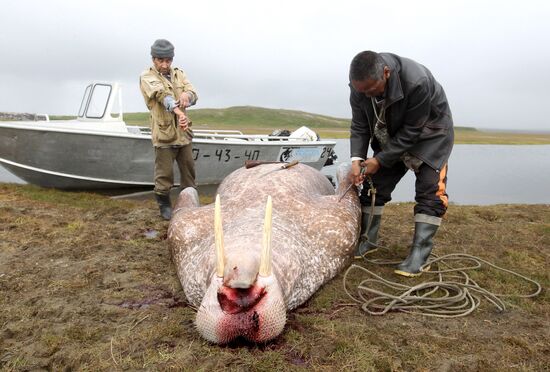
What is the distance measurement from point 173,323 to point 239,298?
935 mm

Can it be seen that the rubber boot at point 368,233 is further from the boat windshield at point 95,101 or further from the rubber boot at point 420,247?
the boat windshield at point 95,101

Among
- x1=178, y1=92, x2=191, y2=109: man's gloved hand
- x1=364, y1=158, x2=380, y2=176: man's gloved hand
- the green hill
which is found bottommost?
the green hill

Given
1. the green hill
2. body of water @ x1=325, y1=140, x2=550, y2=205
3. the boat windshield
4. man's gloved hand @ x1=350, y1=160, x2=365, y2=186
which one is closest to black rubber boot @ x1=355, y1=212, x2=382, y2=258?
man's gloved hand @ x1=350, y1=160, x2=365, y2=186

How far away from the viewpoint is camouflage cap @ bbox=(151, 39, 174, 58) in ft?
21.4

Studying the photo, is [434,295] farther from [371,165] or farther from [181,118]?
[181,118]

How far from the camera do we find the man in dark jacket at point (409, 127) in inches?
169

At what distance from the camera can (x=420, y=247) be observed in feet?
15.4

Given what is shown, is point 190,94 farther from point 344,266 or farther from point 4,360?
point 4,360

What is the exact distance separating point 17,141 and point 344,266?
807 cm

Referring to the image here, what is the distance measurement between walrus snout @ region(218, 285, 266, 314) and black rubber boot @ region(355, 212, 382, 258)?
2.79 metres

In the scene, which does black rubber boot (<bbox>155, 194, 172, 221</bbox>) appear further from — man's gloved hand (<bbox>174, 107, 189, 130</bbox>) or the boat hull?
the boat hull

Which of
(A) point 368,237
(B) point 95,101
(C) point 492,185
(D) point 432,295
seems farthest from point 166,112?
(C) point 492,185

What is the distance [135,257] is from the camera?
500 centimetres

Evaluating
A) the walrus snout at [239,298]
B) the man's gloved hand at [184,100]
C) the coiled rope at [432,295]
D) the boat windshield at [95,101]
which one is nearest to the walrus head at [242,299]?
the walrus snout at [239,298]
